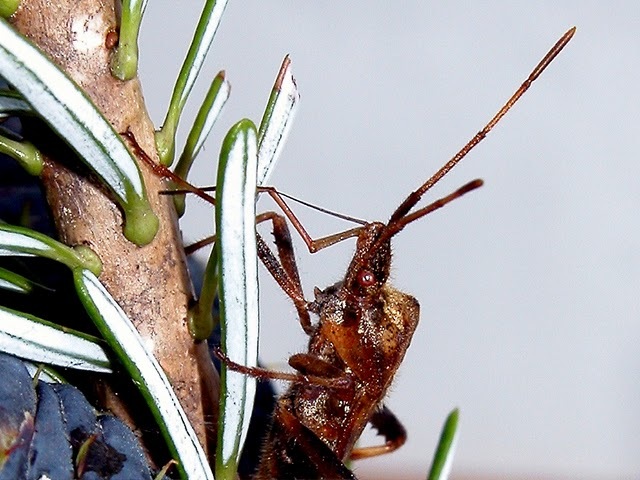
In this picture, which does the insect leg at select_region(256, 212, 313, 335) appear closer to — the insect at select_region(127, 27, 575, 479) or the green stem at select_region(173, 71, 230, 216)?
the insect at select_region(127, 27, 575, 479)

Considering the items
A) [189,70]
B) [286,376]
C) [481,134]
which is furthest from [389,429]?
[189,70]

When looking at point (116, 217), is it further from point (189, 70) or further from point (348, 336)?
point (348, 336)

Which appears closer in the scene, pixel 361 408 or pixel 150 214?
pixel 150 214

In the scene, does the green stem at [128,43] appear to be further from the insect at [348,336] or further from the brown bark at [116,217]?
the insect at [348,336]

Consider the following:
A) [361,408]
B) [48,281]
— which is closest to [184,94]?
[48,281]

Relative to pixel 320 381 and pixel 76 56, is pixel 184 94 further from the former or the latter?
pixel 320 381
